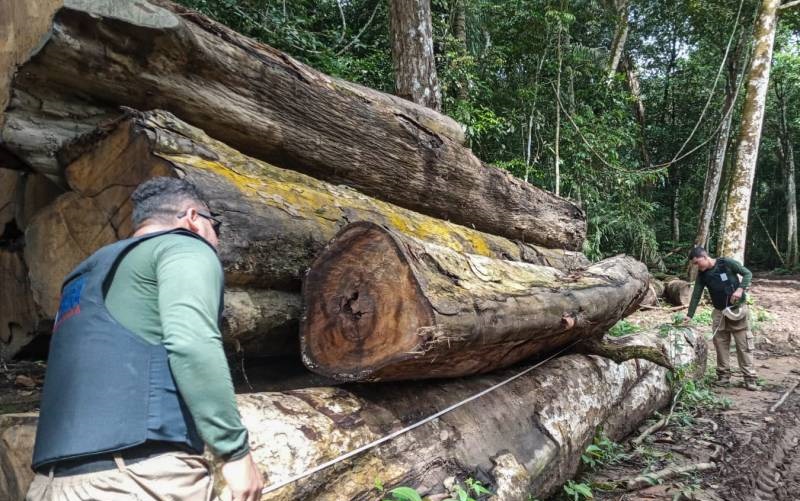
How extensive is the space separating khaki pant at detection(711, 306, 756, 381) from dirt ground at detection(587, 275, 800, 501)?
0.20 meters

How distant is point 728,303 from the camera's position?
21.7 feet

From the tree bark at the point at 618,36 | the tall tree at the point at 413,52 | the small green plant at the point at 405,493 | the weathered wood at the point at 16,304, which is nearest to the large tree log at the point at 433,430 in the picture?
the small green plant at the point at 405,493

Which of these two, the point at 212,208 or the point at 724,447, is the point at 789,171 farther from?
the point at 212,208

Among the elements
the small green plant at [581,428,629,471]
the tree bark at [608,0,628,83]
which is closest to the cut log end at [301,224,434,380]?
the small green plant at [581,428,629,471]

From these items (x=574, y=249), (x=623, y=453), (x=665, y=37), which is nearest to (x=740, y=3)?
(x=665, y=37)

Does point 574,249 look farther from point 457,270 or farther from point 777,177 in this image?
point 777,177

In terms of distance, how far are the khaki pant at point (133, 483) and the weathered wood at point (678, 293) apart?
11607 mm

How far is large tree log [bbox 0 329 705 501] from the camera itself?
2.01 meters

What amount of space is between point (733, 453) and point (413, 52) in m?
5.60

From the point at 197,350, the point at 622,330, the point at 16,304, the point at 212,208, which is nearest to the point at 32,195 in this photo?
the point at 16,304

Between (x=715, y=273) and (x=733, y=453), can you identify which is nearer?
(x=733, y=453)

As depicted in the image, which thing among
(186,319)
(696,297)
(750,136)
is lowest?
(696,297)

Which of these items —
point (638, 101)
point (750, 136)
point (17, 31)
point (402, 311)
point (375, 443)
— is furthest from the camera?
point (638, 101)

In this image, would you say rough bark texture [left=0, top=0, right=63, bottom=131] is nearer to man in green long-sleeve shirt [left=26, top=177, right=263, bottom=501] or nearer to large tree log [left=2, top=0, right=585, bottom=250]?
large tree log [left=2, top=0, right=585, bottom=250]
